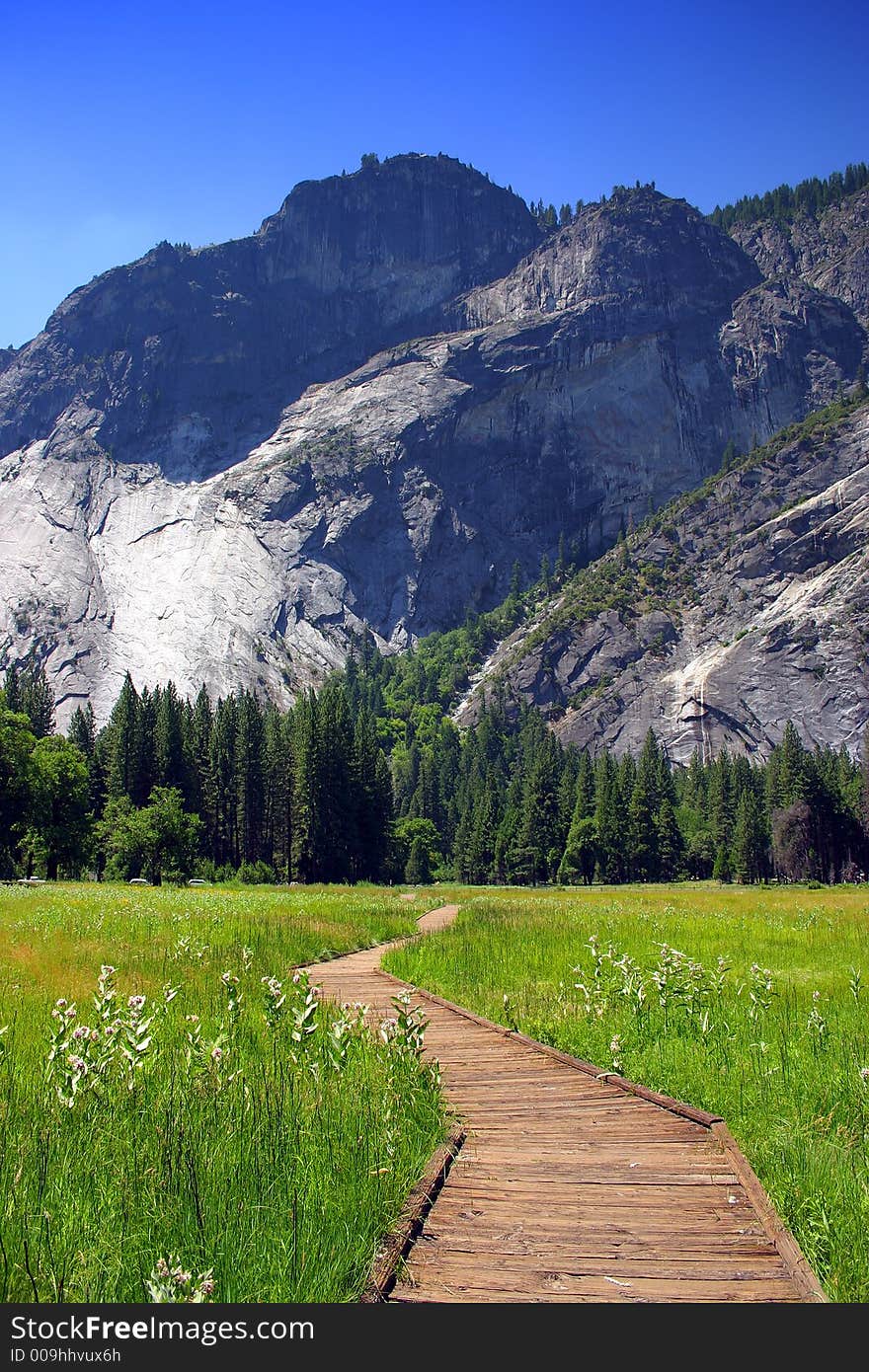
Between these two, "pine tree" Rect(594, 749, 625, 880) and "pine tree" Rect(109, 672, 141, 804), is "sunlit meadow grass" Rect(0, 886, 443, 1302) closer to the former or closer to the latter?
"pine tree" Rect(109, 672, 141, 804)

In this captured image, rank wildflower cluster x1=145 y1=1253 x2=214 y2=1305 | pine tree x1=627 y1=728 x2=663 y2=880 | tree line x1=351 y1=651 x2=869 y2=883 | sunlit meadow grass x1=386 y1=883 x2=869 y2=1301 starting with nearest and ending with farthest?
wildflower cluster x1=145 y1=1253 x2=214 y2=1305 → sunlit meadow grass x1=386 y1=883 x2=869 y2=1301 → tree line x1=351 y1=651 x2=869 y2=883 → pine tree x1=627 y1=728 x2=663 y2=880

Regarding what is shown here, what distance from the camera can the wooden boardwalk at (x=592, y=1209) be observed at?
473 centimetres

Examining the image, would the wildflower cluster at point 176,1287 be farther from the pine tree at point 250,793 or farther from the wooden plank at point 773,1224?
the pine tree at point 250,793

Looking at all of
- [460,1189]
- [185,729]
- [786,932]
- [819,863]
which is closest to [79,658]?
[185,729]

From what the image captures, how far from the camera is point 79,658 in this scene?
197 m

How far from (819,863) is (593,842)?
26879 mm

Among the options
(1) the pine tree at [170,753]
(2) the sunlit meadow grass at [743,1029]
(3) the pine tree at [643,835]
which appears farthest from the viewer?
(3) the pine tree at [643,835]

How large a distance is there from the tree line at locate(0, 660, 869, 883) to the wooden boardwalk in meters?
57.6

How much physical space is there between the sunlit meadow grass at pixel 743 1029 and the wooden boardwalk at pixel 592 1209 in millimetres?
427

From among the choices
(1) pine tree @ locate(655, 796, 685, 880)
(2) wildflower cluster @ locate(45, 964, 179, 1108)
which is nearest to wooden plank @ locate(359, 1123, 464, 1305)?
(2) wildflower cluster @ locate(45, 964, 179, 1108)

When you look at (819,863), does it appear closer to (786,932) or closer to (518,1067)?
(786,932)

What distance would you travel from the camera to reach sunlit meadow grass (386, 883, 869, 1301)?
6281mm

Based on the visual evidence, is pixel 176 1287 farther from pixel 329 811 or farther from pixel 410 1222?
pixel 329 811

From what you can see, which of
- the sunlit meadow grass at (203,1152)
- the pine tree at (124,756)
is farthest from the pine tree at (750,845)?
the sunlit meadow grass at (203,1152)
